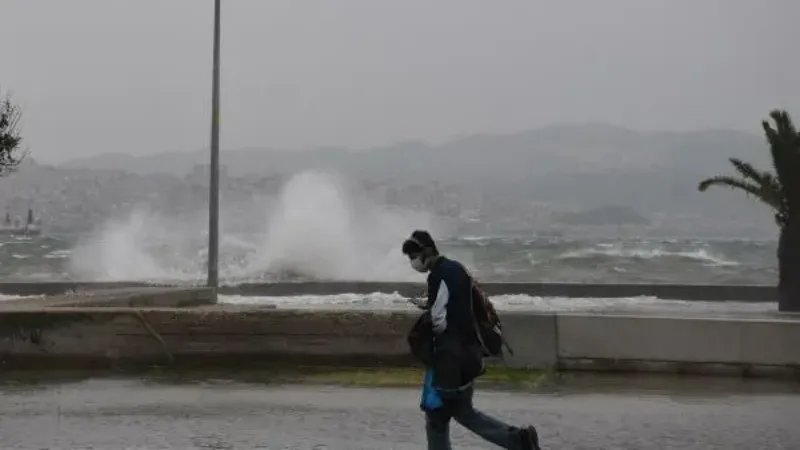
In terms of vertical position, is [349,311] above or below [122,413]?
above

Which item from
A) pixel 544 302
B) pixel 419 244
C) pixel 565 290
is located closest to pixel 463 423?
pixel 419 244

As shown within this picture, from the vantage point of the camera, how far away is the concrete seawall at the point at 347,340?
32.5 ft

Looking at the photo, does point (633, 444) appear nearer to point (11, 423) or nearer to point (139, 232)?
point (11, 423)

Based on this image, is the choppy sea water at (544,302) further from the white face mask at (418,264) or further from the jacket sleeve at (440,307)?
the jacket sleeve at (440,307)

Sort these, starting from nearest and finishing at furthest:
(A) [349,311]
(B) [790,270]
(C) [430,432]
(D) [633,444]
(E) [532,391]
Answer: (C) [430,432] < (D) [633,444] < (E) [532,391] < (A) [349,311] < (B) [790,270]

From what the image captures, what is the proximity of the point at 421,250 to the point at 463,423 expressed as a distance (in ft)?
3.53

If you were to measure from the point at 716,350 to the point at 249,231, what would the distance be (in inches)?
2651

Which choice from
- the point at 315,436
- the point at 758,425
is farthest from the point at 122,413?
the point at 758,425

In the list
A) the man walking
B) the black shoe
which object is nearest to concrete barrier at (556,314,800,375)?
the black shoe

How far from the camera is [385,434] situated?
7465 mm

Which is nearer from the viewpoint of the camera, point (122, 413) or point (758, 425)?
point (758, 425)

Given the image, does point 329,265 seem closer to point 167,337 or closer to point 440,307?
point 167,337

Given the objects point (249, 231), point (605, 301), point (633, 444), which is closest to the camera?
point (633, 444)

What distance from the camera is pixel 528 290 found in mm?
32219
